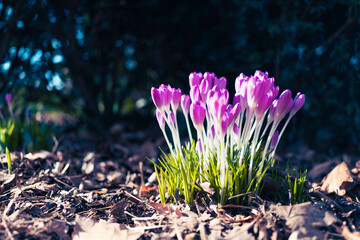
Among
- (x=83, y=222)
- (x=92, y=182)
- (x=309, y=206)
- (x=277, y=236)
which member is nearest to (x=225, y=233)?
(x=277, y=236)

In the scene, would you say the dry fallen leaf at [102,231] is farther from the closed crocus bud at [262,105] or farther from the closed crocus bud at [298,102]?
the closed crocus bud at [298,102]

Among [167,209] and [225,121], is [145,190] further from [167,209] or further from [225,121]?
[225,121]

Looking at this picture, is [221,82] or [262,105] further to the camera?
[221,82]

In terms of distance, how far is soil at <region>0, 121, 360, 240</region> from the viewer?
48.3 inches

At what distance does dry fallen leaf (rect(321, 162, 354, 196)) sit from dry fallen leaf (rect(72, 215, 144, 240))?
1054mm

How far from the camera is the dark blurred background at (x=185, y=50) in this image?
2805 mm

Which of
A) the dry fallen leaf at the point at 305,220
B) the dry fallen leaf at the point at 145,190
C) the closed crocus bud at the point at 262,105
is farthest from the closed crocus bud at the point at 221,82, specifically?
the dry fallen leaf at the point at 145,190

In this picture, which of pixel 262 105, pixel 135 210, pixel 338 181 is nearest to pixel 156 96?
pixel 262 105

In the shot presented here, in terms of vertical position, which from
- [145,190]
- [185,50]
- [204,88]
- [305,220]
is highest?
[185,50]

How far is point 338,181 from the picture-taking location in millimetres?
1654

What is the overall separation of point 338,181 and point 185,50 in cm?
258

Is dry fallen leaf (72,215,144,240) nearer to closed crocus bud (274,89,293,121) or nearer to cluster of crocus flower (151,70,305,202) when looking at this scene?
cluster of crocus flower (151,70,305,202)

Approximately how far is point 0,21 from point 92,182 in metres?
1.92

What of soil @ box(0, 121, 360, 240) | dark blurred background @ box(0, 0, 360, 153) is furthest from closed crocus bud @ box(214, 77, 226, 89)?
dark blurred background @ box(0, 0, 360, 153)
